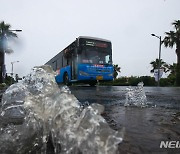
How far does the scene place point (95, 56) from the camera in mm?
16453

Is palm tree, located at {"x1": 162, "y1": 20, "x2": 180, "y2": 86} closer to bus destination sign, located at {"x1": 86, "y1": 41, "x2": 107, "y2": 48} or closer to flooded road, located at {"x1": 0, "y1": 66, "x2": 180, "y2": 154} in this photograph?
bus destination sign, located at {"x1": 86, "y1": 41, "x2": 107, "y2": 48}

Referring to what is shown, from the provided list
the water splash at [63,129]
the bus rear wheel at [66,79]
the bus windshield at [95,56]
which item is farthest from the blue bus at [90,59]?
the water splash at [63,129]

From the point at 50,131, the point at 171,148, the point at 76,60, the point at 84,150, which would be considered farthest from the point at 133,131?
the point at 76,60

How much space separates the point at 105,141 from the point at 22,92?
7.75 ft

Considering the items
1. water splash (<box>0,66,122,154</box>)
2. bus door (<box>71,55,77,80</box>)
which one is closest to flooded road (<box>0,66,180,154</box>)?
water splash (<box>0,66,122,154</box>)

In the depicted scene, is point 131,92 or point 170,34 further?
point 170,34

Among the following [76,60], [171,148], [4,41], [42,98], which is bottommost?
[171,148]

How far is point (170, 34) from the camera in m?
35.9

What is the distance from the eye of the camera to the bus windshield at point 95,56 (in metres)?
16.2

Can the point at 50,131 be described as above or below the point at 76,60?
below

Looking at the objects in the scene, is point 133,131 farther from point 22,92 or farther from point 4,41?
point 4,41

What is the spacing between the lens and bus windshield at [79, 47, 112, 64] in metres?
16.2

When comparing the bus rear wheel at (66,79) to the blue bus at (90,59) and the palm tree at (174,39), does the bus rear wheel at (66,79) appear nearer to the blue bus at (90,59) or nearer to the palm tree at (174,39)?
the blue bus at (90,59)

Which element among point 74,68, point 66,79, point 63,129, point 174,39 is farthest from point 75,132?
point 174,39
